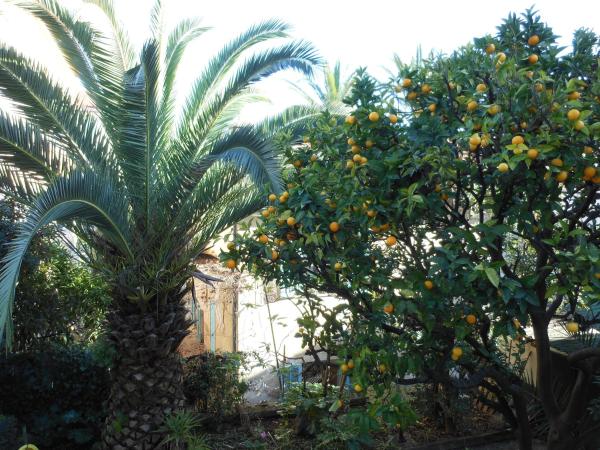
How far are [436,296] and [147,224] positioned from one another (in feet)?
10.8

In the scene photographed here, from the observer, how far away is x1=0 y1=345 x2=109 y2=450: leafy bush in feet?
20.2

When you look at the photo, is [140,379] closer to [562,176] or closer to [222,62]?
[222,62]

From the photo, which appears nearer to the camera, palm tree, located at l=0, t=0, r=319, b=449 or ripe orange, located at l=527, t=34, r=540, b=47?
ripe orange, located at l=527, t=34, r=540, b=47

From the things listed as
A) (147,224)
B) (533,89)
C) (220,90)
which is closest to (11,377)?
(147,224)

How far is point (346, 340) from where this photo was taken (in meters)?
4.06

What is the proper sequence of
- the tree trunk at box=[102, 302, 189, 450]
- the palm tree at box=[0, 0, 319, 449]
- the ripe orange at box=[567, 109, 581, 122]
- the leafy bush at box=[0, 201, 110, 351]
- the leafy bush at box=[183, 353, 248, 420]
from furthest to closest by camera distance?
1. the leafy bush at box=[183, 353, 248, 420]
2. the leafy bush at box=[0, 201, 110, 351]
3. the tree trunk at box=[102, 302, 189, 450]
4. the palm tree at box=[0, 0, 319, 449]
5. the ripe orange at box=[567, 109, 581, 122]

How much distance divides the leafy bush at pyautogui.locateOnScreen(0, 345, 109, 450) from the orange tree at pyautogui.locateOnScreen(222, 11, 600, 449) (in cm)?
329

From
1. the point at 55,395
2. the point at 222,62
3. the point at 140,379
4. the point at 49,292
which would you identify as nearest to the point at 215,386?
the point at 140,379

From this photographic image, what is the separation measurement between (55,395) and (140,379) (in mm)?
1273

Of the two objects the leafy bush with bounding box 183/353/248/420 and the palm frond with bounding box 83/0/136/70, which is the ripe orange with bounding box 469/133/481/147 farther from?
the leafy bush with bounding box 183/353/248/420

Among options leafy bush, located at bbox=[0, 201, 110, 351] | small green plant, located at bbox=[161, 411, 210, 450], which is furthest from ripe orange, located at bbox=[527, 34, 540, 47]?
leafy bush, located at bbox=[0, 201, 110, 351]

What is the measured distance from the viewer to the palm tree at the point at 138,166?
5.30m

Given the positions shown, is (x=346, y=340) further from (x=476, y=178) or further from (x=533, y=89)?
(x=533, y=89)

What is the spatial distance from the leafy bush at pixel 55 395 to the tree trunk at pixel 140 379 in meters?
0.48
